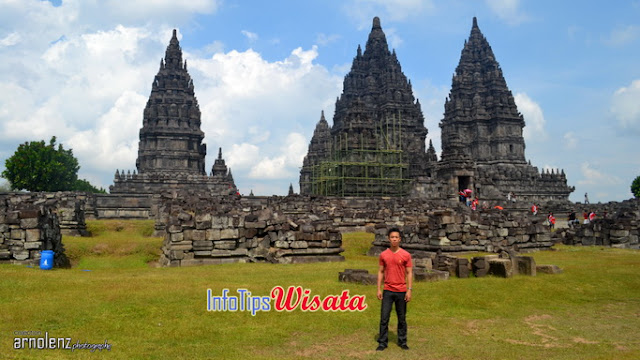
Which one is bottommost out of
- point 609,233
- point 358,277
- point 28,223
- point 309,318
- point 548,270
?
point 309,318

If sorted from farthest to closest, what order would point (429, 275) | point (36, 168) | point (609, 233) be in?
point (36, 168), point (609, 233), point (429, 275)

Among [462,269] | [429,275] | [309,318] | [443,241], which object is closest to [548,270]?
[462,269]

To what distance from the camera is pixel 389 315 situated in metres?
6.11

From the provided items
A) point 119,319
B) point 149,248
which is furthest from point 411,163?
point 119,319

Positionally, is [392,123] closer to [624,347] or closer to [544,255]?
[544,255]

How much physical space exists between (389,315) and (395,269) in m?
0.61

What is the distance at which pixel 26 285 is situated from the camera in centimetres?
830

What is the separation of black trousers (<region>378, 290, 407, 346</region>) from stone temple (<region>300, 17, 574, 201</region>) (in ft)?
114

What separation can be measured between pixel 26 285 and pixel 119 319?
9.14 feet

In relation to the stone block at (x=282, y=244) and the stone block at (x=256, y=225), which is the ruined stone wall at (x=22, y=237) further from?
the stone block at (x=282, y=244)

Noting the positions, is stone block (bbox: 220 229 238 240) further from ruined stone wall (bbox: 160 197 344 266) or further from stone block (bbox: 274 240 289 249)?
stone block (bbox: 274 240 289 249)

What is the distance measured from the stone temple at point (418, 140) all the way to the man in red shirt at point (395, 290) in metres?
34.8

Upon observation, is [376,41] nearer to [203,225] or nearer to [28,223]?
[203,225]

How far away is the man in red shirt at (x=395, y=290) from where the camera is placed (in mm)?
6078
